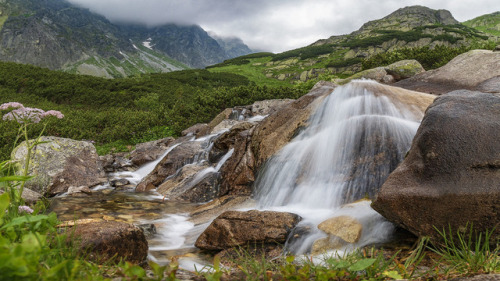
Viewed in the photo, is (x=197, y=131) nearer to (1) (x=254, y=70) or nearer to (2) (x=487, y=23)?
(1) (x=254, y=70)

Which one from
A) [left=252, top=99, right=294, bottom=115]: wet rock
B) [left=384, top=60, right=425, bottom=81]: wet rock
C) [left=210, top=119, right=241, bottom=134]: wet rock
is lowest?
[left=210, top=119, right=241, bottom=134]: wet rock

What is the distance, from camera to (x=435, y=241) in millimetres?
3570

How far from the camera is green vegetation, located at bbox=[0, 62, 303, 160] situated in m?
19.6

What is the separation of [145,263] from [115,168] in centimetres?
1130

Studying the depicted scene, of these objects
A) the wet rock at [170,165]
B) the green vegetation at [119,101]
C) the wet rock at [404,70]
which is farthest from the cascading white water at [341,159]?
the green vegetation at [119,101]

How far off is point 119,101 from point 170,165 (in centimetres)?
2335

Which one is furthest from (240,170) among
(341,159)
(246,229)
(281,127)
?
(246,229)

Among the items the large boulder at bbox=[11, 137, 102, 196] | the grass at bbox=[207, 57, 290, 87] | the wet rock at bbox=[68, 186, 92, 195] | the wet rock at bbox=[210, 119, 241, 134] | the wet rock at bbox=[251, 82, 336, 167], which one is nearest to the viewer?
the wet rock at bbox=[251, 82, 336, 167]

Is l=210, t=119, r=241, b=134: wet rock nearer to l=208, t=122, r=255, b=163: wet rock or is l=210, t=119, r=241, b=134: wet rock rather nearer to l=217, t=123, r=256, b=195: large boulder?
l=208, t=122, r=255, b=163: wet rock

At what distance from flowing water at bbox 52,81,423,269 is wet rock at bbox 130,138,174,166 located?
5.00 metres

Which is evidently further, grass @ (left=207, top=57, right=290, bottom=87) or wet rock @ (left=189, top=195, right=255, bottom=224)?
grass @ (left=207, top=57, right=290, bottom=87)

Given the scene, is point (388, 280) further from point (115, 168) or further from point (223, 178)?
point (115, 168)

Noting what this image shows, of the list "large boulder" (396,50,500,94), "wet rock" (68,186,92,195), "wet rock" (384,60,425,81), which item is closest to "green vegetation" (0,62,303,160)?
"wet rock" (68,186,92,195)

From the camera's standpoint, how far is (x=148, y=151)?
1574 centimetres
